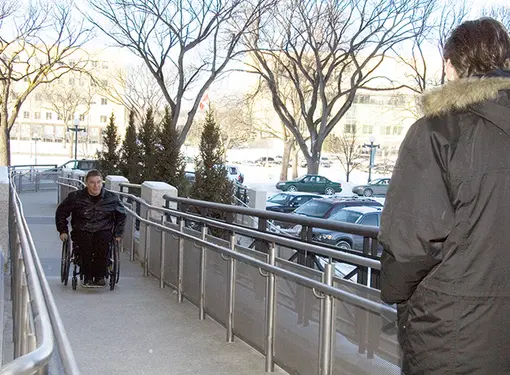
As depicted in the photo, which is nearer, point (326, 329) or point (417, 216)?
point (417, 216)

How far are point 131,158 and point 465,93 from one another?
2480 centimetres

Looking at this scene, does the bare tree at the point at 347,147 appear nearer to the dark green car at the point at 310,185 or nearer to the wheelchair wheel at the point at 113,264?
the dark green car at the point at 310,185

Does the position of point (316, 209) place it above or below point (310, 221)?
below

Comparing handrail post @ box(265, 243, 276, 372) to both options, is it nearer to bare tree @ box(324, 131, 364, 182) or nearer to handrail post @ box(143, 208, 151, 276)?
handrail post @ box(143, 208, 151, 276)

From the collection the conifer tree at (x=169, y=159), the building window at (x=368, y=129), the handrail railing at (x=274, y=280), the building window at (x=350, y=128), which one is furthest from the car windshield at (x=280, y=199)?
the building window at (x=368, y=129)

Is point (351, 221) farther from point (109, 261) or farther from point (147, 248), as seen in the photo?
point (109, 261)

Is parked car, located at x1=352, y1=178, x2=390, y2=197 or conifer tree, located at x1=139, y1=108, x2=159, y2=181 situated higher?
conifer tree, located at x1=139, y1=108, x2=159, y2=181

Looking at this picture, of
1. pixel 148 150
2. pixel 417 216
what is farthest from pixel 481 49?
pixel 148 150

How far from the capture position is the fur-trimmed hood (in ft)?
7.98

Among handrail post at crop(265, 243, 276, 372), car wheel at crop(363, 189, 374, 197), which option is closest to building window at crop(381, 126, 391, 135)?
car wheel at crop(363, 189, 374, 197)

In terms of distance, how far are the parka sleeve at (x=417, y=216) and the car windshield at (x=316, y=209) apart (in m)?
19.0

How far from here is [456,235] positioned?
93.0 inches

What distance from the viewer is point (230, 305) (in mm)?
7070

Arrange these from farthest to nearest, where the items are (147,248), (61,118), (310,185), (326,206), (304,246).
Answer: (61,118), (310,185), (326,206), (147,248), (304,246)
